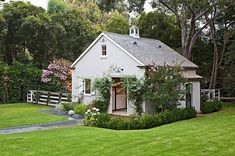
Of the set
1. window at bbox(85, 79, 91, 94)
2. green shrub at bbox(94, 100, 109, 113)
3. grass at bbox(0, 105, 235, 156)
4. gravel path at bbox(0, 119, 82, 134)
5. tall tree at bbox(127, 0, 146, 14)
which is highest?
tall tree at bbox(127, 0, 146, 14)

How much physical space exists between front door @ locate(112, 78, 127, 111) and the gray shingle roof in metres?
2.58

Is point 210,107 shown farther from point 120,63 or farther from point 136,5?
point 136,5

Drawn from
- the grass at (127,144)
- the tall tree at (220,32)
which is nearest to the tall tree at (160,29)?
the tall tree at (220,32)

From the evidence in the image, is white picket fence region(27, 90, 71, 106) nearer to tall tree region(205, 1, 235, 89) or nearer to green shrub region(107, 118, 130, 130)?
green shrub region(107, 118, 130, 130)

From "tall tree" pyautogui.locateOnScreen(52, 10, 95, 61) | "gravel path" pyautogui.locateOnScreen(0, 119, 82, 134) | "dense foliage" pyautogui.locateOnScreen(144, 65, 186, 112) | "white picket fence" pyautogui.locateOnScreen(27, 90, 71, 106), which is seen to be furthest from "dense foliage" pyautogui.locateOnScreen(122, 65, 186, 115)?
"tall tree" pyautogui.locateOnScreen(52, 10, 95, 61)

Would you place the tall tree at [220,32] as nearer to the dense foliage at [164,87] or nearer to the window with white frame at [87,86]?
the dense foliage at [164,87]

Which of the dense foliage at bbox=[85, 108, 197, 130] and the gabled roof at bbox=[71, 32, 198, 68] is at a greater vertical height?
the gabled roof at bbox=[71, 32, 198, 68]

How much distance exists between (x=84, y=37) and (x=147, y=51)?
53.4 feet

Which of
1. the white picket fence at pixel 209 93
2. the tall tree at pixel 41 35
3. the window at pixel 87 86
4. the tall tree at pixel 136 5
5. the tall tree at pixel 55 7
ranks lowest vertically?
the white picket fence at pixel 209 93

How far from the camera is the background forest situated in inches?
1208

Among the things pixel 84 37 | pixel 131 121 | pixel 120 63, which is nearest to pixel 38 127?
pixel 131 121

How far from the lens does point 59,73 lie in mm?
30562

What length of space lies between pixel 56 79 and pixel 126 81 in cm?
1203

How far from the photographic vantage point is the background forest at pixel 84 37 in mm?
30688
